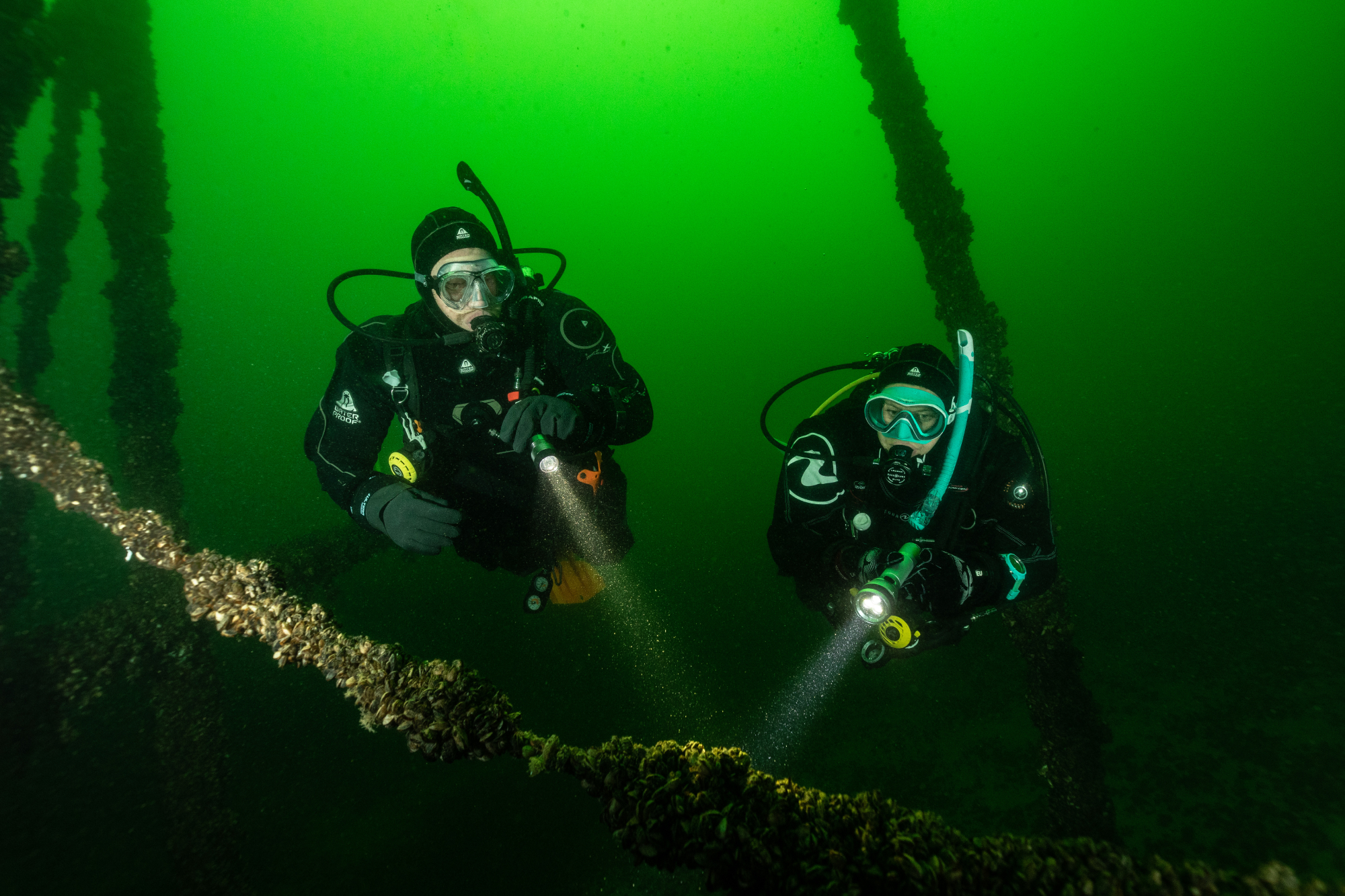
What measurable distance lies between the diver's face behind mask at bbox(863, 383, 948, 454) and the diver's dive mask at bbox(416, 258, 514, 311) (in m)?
2.57

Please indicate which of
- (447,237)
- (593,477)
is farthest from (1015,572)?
(447,237)

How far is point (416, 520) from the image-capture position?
307 centimetres

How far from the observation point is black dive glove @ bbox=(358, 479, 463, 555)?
120 inches

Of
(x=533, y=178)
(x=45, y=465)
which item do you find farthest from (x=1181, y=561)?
(x=533, y=178)

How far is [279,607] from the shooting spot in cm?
190

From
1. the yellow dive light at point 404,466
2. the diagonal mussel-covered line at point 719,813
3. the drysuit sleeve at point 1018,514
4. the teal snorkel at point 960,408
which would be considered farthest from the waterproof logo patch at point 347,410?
the drysuit sleeve at point 1018,514

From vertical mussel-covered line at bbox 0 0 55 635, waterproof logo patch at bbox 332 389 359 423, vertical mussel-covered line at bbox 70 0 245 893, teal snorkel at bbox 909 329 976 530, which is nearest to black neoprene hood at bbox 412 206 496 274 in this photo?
waterproof logo patch at bbox 332 389 359 423

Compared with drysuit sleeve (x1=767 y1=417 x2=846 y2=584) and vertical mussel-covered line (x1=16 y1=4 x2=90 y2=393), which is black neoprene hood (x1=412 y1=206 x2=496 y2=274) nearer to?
drysuit sleeve (x1=767 y1=417 x2=846 y2=584)

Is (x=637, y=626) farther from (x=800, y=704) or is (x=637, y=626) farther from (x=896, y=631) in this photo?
(x=896, y=631)

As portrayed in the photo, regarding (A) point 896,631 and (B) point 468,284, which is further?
(B) point 468,284

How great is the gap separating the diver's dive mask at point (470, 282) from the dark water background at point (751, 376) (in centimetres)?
493

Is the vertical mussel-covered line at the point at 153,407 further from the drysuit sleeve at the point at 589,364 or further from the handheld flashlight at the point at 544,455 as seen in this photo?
the handheld flashlight at the point at 544,455

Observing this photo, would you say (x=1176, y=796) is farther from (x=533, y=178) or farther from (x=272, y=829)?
(x=533, y=178)

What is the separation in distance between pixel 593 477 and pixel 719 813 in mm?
2611
